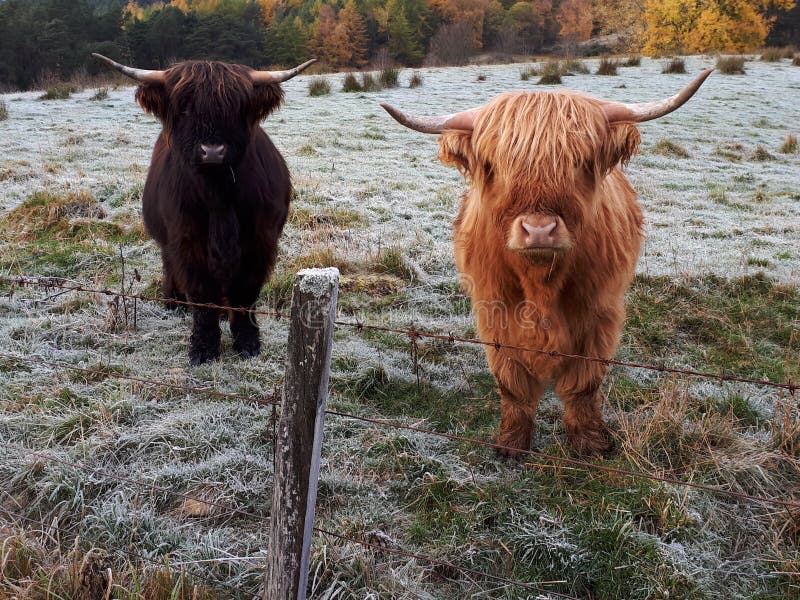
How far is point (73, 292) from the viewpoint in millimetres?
4465

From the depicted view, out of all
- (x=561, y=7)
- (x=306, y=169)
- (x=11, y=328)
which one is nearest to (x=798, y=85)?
(x=306, y=169)

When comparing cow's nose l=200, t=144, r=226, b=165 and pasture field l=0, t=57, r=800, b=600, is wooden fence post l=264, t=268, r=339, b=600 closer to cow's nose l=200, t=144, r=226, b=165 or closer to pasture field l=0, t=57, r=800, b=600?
pasture field l=0, t=57, r=800, b=600

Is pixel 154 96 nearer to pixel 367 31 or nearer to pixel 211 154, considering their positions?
pixel 211 154

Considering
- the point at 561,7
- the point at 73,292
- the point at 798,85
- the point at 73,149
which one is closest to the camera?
the point at 73,292

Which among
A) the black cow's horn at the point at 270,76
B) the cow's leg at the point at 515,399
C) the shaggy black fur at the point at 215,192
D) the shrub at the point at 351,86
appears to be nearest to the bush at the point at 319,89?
the shrub at the point at 351,86

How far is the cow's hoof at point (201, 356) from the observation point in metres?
3.70

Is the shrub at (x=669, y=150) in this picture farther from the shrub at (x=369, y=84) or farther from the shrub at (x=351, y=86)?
the shrub at (x=351, y=86)

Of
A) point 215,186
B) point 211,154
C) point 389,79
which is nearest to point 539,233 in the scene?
point 211,154

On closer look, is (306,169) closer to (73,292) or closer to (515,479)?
(73,292)

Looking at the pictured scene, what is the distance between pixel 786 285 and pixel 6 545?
5.16 metres

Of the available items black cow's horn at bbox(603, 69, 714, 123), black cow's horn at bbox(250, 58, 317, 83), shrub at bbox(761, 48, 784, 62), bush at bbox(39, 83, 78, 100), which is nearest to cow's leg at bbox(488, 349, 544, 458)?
black cow's horn at bbox(603, 69, 714, 123)

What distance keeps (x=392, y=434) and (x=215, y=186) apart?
167cm

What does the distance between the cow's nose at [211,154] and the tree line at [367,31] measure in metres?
20.6

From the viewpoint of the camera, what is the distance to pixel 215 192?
3.33 m
